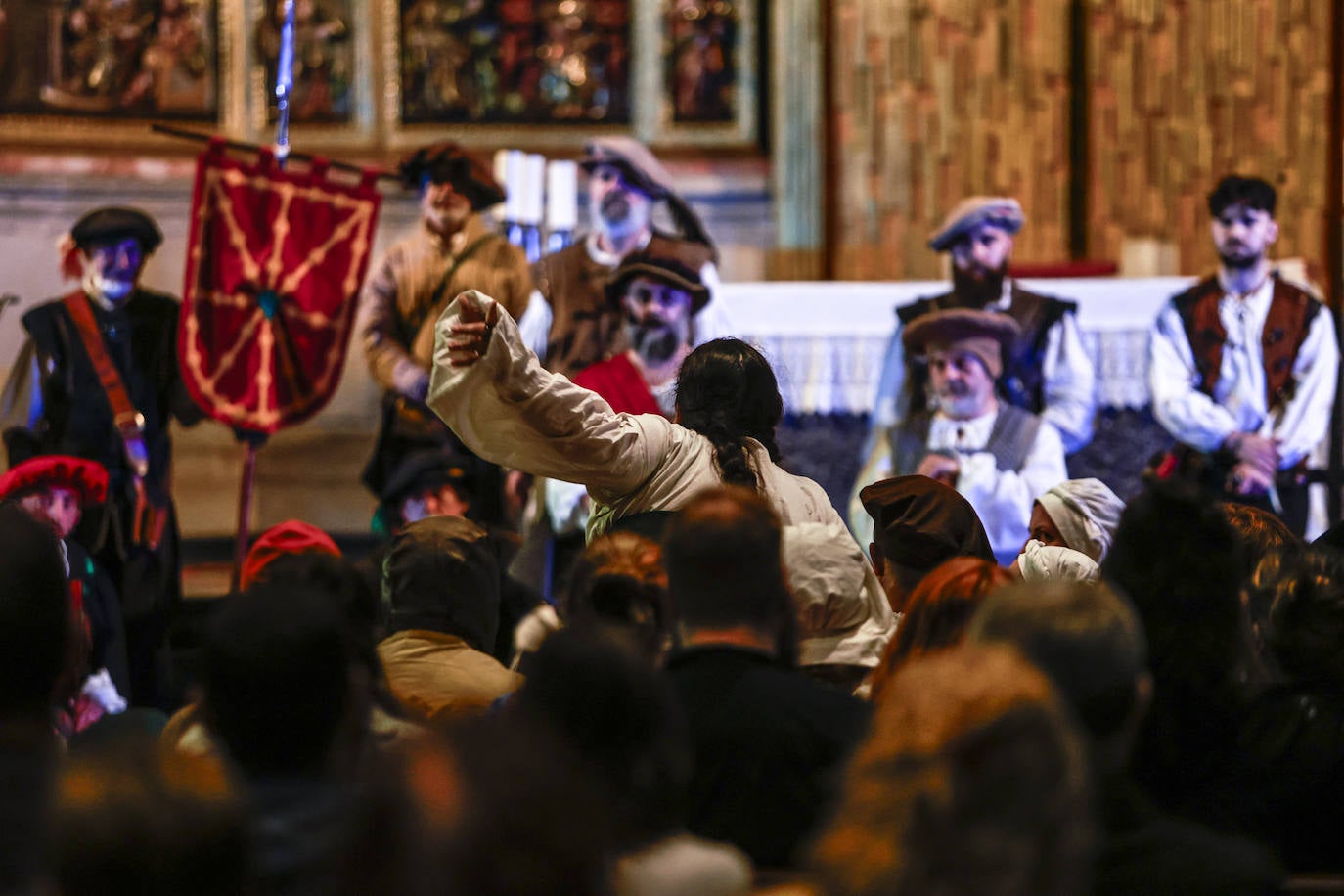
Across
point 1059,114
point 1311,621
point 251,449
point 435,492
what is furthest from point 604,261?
point 1311,621

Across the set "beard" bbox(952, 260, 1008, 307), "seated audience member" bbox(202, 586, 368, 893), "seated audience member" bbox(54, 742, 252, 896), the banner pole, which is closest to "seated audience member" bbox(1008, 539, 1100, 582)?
"seated audience member" bbox(202, 586, 368, 893)

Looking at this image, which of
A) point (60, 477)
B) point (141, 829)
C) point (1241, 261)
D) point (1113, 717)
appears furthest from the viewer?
point (1241, 261)

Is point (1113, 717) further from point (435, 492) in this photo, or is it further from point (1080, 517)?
point (435, 492)

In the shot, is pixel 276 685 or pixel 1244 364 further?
pixel 1244 364

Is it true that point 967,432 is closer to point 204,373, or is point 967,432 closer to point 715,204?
point 204,373

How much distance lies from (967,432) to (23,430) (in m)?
3.16

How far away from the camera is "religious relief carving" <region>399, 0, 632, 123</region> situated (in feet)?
29.3

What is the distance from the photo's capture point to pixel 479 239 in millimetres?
6676

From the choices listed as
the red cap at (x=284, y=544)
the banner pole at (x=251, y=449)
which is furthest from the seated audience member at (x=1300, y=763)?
the banner pole at (x=251, y=449)

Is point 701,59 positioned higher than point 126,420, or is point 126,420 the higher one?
point 701,59

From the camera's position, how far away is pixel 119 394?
6281 millimetres

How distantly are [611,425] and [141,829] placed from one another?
2.16 m

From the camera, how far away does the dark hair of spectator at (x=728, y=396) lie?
3.63m

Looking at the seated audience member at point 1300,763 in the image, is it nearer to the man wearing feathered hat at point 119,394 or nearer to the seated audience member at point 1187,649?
the seated audience member at point 1187,649
